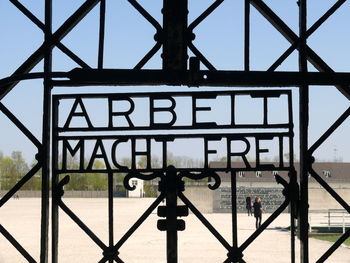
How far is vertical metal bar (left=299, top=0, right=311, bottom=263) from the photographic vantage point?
4.33 m

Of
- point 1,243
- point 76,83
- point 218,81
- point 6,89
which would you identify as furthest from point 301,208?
point 1,243

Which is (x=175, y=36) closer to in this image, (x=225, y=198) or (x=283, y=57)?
(x=283, y=57)

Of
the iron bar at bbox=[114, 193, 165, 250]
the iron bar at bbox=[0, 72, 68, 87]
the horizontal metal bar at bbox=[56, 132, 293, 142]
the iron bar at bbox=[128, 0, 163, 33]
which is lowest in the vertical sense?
the iron bar at bbox=[114, 193, 165, 250]

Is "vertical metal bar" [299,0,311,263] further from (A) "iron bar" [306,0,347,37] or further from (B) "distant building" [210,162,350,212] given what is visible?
(B) "distant building" [210,162,350,212]

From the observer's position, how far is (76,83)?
169 inches

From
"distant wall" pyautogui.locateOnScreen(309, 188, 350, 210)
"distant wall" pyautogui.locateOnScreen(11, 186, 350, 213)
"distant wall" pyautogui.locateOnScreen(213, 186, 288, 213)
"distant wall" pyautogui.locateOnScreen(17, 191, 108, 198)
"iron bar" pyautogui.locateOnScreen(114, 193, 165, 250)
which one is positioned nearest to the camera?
"iron bar" pyautogui.locateOnScreen(114, 193, 165, 250)

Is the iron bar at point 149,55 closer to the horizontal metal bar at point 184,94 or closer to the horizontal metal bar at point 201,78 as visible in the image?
the horizontal metal bar at point 201,78

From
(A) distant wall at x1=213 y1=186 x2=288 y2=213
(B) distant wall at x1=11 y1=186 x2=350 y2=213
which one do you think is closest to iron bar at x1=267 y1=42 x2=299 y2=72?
(B) distant wall at x1=11 y1=186 x2=350 y2=213

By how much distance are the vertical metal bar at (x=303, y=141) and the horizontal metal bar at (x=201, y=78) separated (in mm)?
125

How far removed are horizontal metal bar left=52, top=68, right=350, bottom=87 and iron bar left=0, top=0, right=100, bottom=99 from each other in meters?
0.26

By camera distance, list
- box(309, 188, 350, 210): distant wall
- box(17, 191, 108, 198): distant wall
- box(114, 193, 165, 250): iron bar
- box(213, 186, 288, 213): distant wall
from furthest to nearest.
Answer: box(17, 191, 108, 198): distant wall → box(309, 188, 350, 210): distant wall → box(213, 186, 288, 213): distant wall → box(114, 193, 165, 250): iron bar

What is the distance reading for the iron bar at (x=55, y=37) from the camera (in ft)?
14.4

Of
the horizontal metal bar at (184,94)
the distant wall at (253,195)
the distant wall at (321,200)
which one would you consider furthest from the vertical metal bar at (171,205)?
the distant wall at (321,200)

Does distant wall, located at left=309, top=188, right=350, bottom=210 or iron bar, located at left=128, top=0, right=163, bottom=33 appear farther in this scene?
distant wall, located at left=309, top=188, right=350, bottom=210
